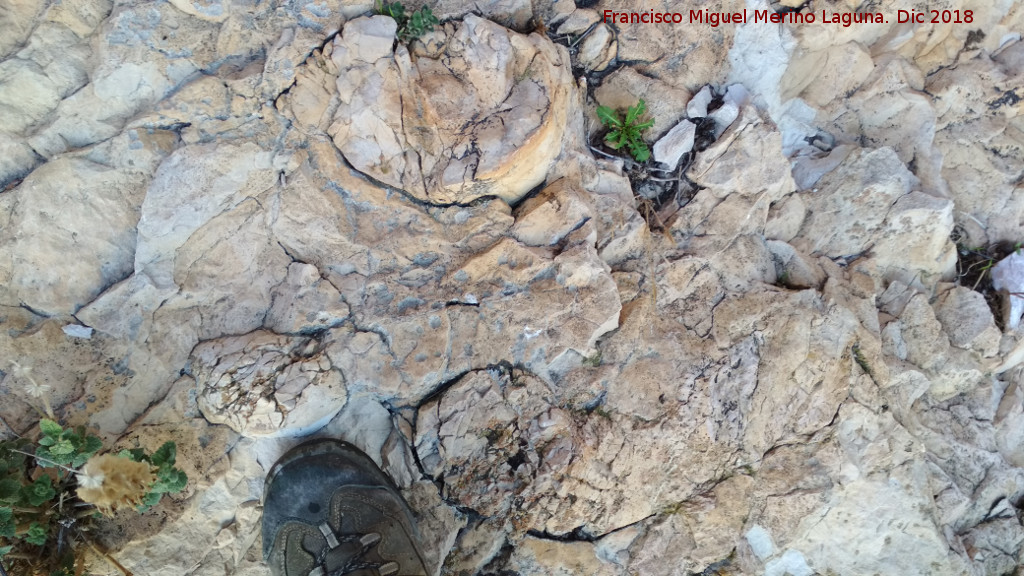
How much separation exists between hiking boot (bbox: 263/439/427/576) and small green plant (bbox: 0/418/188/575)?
1.75ft

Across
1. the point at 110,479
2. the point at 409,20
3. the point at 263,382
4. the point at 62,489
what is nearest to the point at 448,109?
the point at 409,20

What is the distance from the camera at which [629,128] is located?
3258mm

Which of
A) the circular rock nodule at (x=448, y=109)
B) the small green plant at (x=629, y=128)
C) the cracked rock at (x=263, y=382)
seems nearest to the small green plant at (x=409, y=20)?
the circular rock nodule at (x=448, y=109)

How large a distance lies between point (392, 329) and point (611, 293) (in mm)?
1118

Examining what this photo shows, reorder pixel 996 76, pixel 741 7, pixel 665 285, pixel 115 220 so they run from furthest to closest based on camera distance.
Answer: pixel 996 76 < pixel 741 7 < pixel 665 285 < pixel 115 220

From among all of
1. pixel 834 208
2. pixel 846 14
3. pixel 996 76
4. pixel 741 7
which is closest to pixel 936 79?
pixel 996 76

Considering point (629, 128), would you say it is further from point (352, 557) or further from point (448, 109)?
point (352, 557)

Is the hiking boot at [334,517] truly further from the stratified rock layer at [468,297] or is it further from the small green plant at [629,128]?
the small green plant at [629,128]

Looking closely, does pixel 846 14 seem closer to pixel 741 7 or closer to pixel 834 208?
pixel 741 7

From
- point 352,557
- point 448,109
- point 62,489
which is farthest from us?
point 352,557

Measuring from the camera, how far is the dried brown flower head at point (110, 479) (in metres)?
2.50

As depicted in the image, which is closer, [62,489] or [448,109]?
[62,489]

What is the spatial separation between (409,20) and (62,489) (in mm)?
2763

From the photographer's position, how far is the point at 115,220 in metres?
2.95
